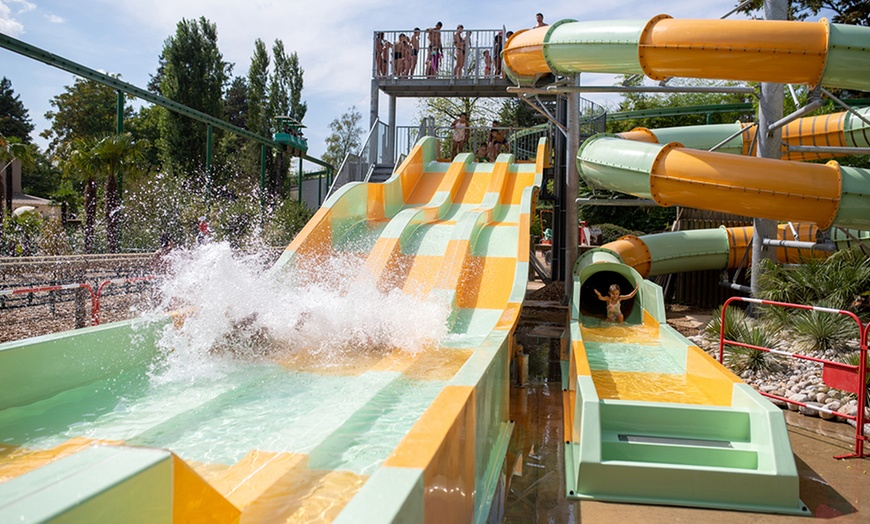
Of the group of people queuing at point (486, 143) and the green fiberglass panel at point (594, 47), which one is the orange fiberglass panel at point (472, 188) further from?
the group of people queuing at point (486, 143)

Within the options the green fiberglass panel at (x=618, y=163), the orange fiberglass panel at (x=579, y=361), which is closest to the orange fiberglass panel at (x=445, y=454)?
the orange fiberglass panel at (x=579, y=361)

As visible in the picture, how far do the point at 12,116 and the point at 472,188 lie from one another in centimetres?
4733

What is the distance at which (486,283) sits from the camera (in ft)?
25.1

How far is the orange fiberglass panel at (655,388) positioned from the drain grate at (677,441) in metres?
0.46

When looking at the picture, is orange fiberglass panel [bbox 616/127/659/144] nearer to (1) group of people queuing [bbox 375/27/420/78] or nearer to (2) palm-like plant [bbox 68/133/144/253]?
(1) group of people queuing [bbox 375/27/420/78]

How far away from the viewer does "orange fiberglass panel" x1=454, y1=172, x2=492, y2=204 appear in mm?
10640

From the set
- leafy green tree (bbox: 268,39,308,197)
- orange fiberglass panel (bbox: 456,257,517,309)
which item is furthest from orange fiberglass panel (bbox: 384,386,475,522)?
leafy green tree (bbox: 268,39,308,197)

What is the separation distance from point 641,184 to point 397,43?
764 centimetres

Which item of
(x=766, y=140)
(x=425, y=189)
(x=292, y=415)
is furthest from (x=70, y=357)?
(x=766, y=140)

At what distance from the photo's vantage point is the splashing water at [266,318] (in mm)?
5316

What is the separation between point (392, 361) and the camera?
549cm

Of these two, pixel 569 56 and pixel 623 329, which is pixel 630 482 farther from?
pixel 569 56

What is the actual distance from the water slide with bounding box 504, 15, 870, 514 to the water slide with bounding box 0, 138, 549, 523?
0.84 metres

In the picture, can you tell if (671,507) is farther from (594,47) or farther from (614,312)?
(594,47)
